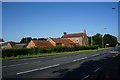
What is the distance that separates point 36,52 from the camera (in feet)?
102

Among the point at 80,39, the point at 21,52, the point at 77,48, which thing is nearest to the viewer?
the point at 21,52

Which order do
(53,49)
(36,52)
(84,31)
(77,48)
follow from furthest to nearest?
(84,31) < (77,48) < (53,49) < (36,52)

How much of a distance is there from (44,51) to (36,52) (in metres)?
2.94

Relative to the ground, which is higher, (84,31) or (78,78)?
(84,31)

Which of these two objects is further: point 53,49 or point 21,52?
point 53,49

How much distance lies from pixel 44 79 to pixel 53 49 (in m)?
29.0

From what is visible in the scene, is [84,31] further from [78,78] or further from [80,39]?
[78,78]

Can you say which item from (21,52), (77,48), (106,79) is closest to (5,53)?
(21,52)

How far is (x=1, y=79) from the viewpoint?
738 cm

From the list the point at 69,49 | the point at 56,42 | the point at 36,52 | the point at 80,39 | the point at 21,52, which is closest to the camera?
the point at 21,52

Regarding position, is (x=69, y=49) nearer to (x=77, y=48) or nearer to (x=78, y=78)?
(x=77, y=48)

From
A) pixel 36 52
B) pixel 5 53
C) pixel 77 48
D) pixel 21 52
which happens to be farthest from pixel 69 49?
pixel 5 53

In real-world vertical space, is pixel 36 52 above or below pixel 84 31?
below

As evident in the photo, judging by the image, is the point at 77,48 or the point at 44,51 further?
the point at 77,48
